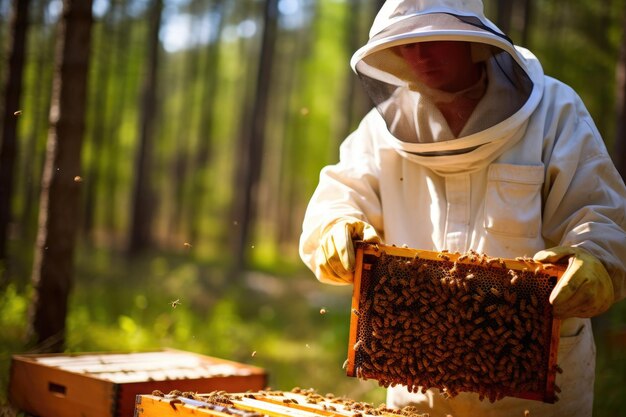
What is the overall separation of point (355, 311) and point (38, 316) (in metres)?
3.04

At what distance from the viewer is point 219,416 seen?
2312mm

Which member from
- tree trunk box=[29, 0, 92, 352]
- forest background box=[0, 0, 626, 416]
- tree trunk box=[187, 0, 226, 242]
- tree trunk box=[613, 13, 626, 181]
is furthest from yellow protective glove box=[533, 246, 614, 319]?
tree trunk box=[187, 0, 226, 242]

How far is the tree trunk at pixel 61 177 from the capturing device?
4.87m

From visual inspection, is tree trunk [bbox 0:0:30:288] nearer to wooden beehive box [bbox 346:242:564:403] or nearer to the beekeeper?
the beekeeper

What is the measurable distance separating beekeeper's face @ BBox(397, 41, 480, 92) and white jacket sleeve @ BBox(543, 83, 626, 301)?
439 millimetres

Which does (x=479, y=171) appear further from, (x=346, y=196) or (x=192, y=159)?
(x=192, y=159)

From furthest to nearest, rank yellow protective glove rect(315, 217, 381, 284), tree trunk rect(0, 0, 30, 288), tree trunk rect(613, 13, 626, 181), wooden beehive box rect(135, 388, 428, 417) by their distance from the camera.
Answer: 1. tree trunk rect(0, 0, 30, 288)
2. tree trunk rect(613, 13, 626, 181)
3. yellow protective glove rect(315, 217, 381, 284)
4. wooden beehive box rect(135, 388, 428, 417)

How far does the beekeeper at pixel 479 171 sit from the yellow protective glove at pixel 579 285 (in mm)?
135

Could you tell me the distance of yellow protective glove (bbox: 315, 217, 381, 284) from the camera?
281 cm

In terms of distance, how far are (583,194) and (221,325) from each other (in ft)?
22.3

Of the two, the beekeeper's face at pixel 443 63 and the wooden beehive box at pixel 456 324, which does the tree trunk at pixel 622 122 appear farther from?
the wooden beehive box at pixel 456 324

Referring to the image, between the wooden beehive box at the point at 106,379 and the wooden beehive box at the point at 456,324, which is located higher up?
the wooden beehive box at the point at 456,324

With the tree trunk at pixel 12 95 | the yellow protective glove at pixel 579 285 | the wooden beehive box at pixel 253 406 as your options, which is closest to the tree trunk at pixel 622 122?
the yellow protective glove at pixel 579 285

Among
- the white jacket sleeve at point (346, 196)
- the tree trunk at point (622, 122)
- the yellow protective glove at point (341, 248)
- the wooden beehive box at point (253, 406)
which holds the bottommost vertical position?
the wooden beehive box at point (253, 406)
